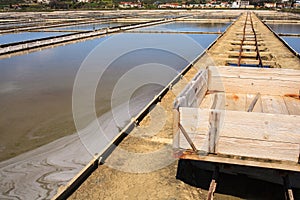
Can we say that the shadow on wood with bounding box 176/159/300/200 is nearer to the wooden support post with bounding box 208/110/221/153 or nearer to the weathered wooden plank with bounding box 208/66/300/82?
the wooden support post with bounding box 208/110/221/153

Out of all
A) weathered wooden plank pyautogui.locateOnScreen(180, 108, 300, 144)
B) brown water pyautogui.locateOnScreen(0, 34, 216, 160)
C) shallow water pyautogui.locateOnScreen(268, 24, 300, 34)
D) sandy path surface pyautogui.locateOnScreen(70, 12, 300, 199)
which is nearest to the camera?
weathered wooden plank pyautogui.locateOnScreen(180, 108, 300, 144)

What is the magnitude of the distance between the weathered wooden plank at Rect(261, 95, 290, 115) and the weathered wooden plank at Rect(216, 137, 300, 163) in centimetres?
155

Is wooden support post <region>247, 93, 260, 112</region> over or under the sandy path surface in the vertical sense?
over

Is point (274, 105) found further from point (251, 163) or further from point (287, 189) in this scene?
point (251, 163)

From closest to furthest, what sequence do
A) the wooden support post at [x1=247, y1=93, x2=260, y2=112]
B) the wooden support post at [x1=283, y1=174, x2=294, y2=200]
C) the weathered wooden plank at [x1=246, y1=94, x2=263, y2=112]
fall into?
the wooden support post at [x1=283, y1=174, x2=294, y2=200], the wooden support post at [x1=247, y1=93, x2=260, y2=112], the weathered wooden plank at [x1=246, y1=94, x2=263, y2=112]

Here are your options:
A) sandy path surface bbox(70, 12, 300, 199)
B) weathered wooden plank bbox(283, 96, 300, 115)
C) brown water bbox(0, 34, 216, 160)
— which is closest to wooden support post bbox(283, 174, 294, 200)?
sandy path surface bbox(70, 12, 300, 199)

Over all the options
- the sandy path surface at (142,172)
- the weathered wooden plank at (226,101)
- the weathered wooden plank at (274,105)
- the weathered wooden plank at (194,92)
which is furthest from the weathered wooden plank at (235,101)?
the sandy path surface at (142,172)

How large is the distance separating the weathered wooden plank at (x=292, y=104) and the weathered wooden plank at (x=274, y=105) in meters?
0.05

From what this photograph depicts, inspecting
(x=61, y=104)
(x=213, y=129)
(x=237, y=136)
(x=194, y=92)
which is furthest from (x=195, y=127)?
(x=61, y=104)

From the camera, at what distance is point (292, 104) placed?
4215 millimetres

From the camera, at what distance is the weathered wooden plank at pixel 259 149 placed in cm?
248

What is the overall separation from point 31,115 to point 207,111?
474 cm

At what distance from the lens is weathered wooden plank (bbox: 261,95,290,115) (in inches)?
157

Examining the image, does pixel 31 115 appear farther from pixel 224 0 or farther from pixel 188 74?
pixel 224 0
